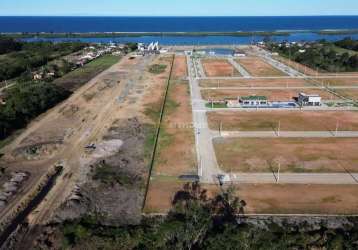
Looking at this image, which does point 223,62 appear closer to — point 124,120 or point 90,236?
point 124,120

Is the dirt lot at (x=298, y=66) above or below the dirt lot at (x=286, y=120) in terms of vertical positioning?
above

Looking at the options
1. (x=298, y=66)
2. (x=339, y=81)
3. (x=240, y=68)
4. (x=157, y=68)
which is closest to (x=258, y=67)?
(x=240, y=68)

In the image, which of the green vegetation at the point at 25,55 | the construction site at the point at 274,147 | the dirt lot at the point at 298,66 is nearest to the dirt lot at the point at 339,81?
the construction site at the point at 274,147

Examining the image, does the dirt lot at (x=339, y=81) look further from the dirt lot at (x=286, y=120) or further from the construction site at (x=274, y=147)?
the dirt lot at (x=286, y=120)

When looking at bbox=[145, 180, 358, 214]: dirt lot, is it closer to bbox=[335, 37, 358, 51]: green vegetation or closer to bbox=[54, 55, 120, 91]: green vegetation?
bbox=[54, 55, 120, 91]: green vegetation

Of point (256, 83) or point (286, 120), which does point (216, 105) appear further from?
point (256, 83)

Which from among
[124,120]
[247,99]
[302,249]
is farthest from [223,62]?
[302,249]
